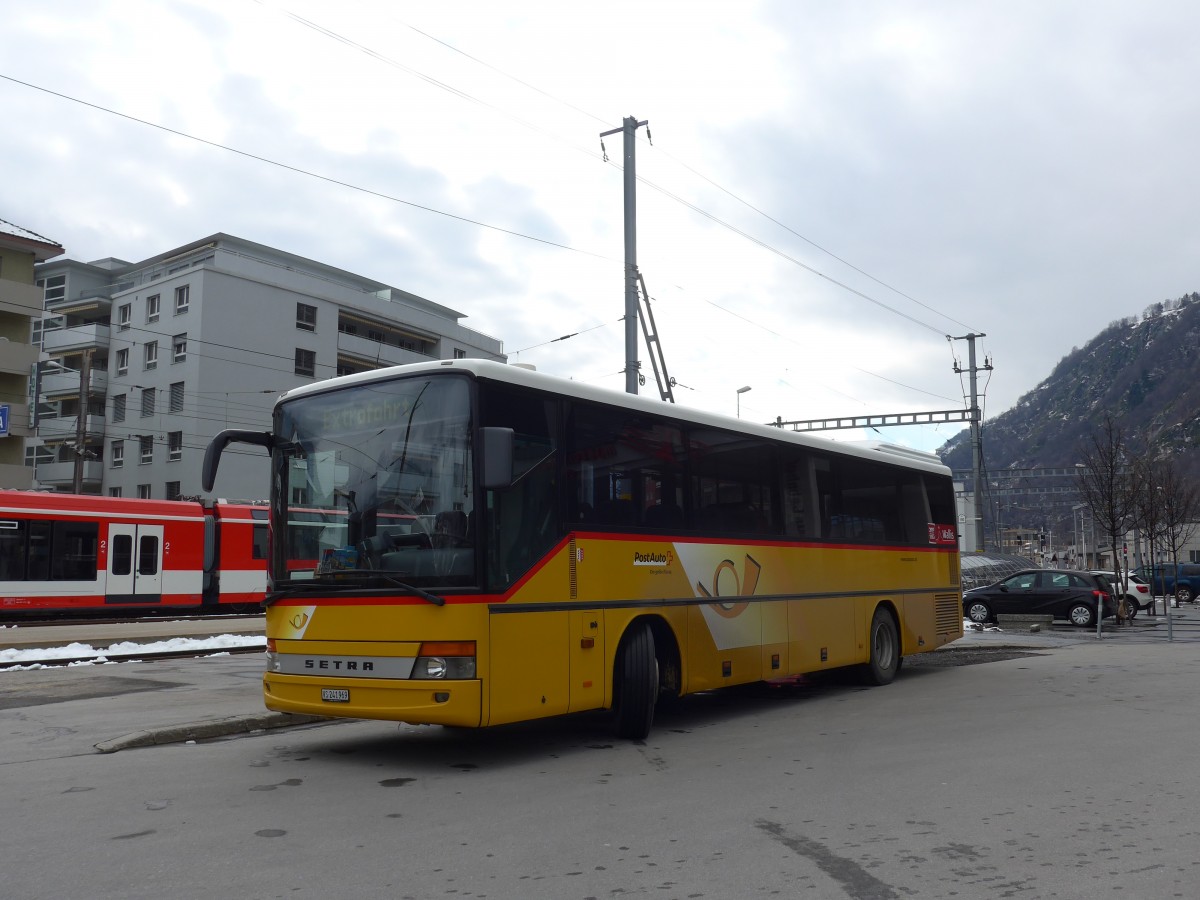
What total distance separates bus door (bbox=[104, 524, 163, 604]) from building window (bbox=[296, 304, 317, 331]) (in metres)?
30.5

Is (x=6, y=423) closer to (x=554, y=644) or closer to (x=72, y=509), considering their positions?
(x=72, y=509)

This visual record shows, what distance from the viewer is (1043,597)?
29250mm

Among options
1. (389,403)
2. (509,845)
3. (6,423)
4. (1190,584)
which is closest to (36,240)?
(6,423)

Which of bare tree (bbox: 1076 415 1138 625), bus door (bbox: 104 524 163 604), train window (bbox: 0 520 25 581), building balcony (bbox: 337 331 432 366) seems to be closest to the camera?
train window (bbox: 0 520 25 581)

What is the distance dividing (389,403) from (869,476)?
777 cm

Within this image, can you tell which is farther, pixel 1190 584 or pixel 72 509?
pixel 1190 584

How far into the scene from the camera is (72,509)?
25828 mm

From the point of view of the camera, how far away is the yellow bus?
7.89 metres

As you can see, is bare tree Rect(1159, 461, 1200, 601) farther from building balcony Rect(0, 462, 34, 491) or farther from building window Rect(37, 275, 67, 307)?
building window Rect(37, 275, 67, 307)

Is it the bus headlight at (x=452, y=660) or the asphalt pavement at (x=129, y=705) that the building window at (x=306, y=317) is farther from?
the bus headlight at (x=452, y=660)

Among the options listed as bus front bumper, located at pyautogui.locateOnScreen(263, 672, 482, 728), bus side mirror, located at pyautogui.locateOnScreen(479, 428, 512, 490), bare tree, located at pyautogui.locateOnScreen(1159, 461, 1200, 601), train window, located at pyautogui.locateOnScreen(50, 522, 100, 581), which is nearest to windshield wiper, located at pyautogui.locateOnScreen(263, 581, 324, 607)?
bus front bumper, located at pyautogui.locateOnScreen(263, 672, 482, 728)

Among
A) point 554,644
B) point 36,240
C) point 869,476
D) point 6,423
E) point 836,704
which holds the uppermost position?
point 36,240

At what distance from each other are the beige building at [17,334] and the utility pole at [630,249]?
1350 inches

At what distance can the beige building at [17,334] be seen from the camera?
148 ft
